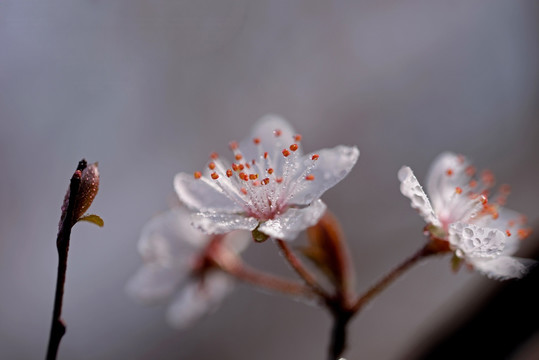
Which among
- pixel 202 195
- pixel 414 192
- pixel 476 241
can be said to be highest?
pixel 202 195

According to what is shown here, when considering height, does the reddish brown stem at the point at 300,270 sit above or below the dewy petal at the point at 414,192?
A: below

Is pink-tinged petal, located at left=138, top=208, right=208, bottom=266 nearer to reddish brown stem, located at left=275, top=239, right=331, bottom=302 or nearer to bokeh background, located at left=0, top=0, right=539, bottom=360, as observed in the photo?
reddish brown stem, located at left=275, top=239, right=331, bottom=302

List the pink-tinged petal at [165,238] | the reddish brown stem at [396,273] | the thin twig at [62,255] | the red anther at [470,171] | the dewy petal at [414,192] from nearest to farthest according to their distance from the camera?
the thin twig at [62,255], the dewy petal at [414,192], the reddish brown stem at [396,273], the red anther at [470,171], the pink-tinged petal at [165,238]

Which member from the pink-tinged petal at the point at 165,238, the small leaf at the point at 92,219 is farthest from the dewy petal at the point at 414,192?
the pink-tinged petal at the point at 165,238

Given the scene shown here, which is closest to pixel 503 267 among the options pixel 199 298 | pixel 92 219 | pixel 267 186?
pixel 267 186

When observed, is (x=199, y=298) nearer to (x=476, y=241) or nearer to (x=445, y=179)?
(x=445, y=179)

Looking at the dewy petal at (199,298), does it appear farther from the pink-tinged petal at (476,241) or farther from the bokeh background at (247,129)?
the bokeh background at (247,129)

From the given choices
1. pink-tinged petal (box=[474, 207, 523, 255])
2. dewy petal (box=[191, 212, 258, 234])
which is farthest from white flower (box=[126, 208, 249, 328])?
pink-tinged petal (box=[474, 207, 523, 255])
